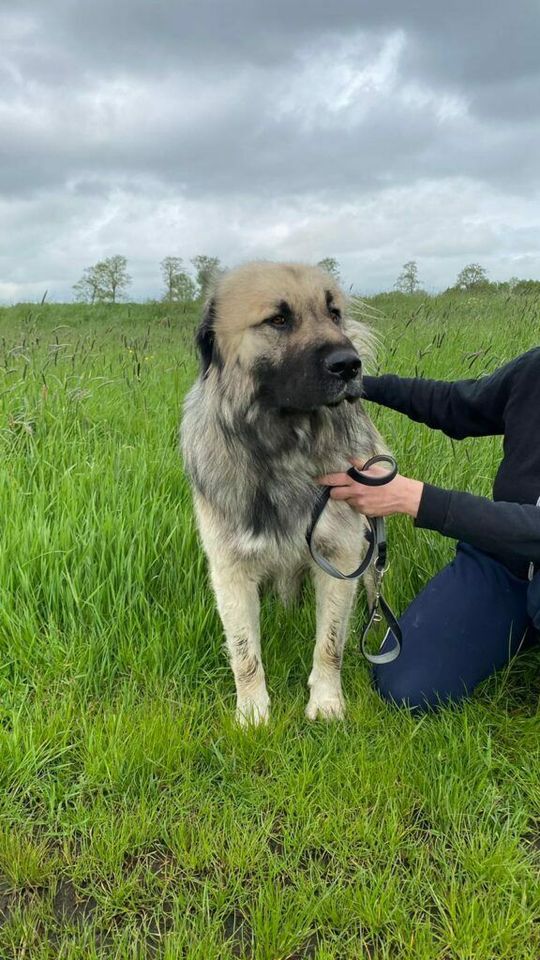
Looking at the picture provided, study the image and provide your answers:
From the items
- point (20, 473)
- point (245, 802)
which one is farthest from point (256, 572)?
point (20, 473)

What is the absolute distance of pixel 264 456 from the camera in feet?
7.41

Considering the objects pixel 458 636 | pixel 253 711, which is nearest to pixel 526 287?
pixel 458 636

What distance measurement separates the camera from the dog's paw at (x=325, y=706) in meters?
2.24

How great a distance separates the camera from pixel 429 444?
145 inches

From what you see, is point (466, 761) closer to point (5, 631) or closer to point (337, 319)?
point (337, 319)

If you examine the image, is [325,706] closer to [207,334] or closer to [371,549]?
[371,549]

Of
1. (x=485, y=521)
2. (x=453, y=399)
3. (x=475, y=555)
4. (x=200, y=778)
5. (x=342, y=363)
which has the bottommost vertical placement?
(x=200, y=778)

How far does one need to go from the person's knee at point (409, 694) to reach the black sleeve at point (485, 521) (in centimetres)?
61

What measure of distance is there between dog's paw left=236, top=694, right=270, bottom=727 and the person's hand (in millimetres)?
812

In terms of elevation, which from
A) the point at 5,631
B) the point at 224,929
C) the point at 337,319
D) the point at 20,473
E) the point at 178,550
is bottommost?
the point at 224,929

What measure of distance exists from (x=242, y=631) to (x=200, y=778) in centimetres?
54

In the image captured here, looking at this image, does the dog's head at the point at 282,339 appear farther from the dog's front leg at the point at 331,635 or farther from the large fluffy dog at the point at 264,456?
the dog's front leg at the point at 331,635

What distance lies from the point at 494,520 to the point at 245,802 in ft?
4.09

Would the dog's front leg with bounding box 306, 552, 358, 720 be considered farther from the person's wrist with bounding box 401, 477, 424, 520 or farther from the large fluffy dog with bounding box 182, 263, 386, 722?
the person's wrist with bounding box 401, 477, 424, 520
